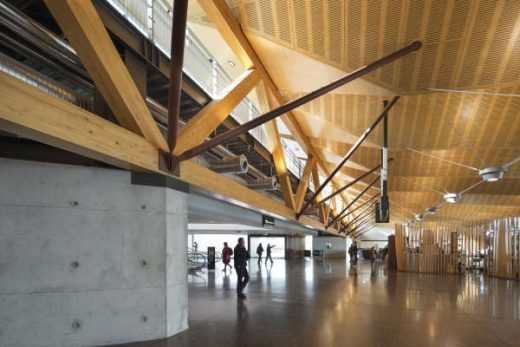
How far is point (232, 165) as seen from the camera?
1017 cm

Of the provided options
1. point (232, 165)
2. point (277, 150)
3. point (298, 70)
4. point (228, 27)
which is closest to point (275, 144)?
point (277, 150)

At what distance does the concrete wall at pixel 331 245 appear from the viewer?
4525 cm

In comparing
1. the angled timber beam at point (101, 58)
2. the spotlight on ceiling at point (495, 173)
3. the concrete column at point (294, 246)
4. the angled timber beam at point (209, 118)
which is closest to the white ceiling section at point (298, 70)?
the angled timber beam at point (209, 118)

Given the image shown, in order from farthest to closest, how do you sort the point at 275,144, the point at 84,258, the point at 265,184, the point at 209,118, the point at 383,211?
the point at 275,144
the point at 265,184
the point at 383,211
the point at 209,118
the point at 84,258

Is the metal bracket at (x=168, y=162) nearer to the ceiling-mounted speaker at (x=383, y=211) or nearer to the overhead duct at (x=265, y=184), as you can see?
the overhead duct at (x=265, y=184)

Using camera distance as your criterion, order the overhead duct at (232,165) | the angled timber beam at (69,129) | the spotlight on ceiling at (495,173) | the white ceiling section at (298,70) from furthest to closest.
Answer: the spotlight on ceiling at (495,173)
the overhead duct at (232,165)
the white ceiling section at (298,70)
the angled timber beam at (69,129)

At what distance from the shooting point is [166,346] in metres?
6.21

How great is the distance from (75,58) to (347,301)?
28.0ft

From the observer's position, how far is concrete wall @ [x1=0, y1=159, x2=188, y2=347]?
5.77m

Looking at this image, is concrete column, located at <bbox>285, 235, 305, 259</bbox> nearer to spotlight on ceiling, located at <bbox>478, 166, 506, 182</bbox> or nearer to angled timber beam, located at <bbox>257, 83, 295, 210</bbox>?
angled timber beam, located at <bbox>257, 83, 295, 210</bbox>

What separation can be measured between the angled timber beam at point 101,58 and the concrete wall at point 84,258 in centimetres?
100

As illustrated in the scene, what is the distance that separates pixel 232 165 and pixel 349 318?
4.35 meters

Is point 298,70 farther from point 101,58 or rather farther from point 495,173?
point 495,173

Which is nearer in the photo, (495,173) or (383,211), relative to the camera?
(495,173)
